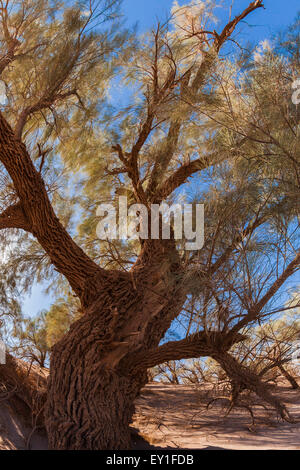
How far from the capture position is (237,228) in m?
2.89

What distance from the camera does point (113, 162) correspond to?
483 centimetres

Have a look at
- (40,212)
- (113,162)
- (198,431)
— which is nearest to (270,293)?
(40,212)

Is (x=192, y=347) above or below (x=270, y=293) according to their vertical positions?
below

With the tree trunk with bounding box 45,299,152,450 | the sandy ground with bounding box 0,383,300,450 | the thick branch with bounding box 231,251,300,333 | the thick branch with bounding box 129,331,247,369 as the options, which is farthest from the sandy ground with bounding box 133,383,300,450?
the thick branch with bounding box 231,251,300,333

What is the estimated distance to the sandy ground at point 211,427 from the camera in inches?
147

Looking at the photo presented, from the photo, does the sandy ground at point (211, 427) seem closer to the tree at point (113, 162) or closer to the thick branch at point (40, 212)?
the tree at point (113, 162)

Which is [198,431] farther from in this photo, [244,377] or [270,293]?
[270,293]

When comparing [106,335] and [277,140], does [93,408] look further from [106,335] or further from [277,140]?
[277,140]

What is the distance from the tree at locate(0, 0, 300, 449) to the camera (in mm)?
3188

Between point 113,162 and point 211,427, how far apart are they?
285 centimetres

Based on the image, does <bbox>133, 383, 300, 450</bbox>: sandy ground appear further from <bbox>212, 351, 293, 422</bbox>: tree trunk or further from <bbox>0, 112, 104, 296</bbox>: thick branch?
<bbox>0, 112, 104, 296</bbox>: thick branch

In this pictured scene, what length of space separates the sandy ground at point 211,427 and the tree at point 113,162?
0.59 m

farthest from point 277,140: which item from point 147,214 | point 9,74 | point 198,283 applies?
point 9,74

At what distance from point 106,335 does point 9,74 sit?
2.44 metres
